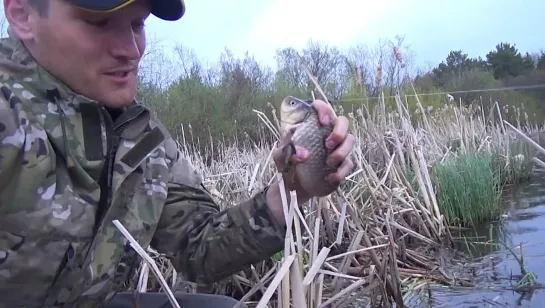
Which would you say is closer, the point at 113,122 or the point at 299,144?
the point at 299,144

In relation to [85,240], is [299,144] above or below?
above

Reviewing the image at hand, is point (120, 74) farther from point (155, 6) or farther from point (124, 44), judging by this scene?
point (155, 6)

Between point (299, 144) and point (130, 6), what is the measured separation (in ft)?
2.27

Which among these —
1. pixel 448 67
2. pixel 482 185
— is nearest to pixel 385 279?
pixel 482 185

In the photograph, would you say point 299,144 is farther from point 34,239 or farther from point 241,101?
point 241,101

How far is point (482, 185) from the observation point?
5543 mm

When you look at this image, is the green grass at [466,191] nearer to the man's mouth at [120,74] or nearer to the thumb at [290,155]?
the thumb at [290,155]

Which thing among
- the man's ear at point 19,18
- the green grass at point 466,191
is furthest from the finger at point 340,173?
the green grass at point 466,191

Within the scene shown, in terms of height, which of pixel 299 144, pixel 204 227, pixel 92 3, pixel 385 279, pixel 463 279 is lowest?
pixel 463 279

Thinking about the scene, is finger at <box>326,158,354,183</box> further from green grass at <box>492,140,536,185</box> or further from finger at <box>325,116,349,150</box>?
green grass at <box>492,140,536,185</box>

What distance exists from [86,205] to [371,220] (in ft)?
9.15

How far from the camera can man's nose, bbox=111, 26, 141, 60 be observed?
1922 millimetres

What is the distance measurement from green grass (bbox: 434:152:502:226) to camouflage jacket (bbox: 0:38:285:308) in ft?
11.6

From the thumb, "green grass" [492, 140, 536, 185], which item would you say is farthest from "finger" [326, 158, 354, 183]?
"green grass" [492, 140, 536, 185]
